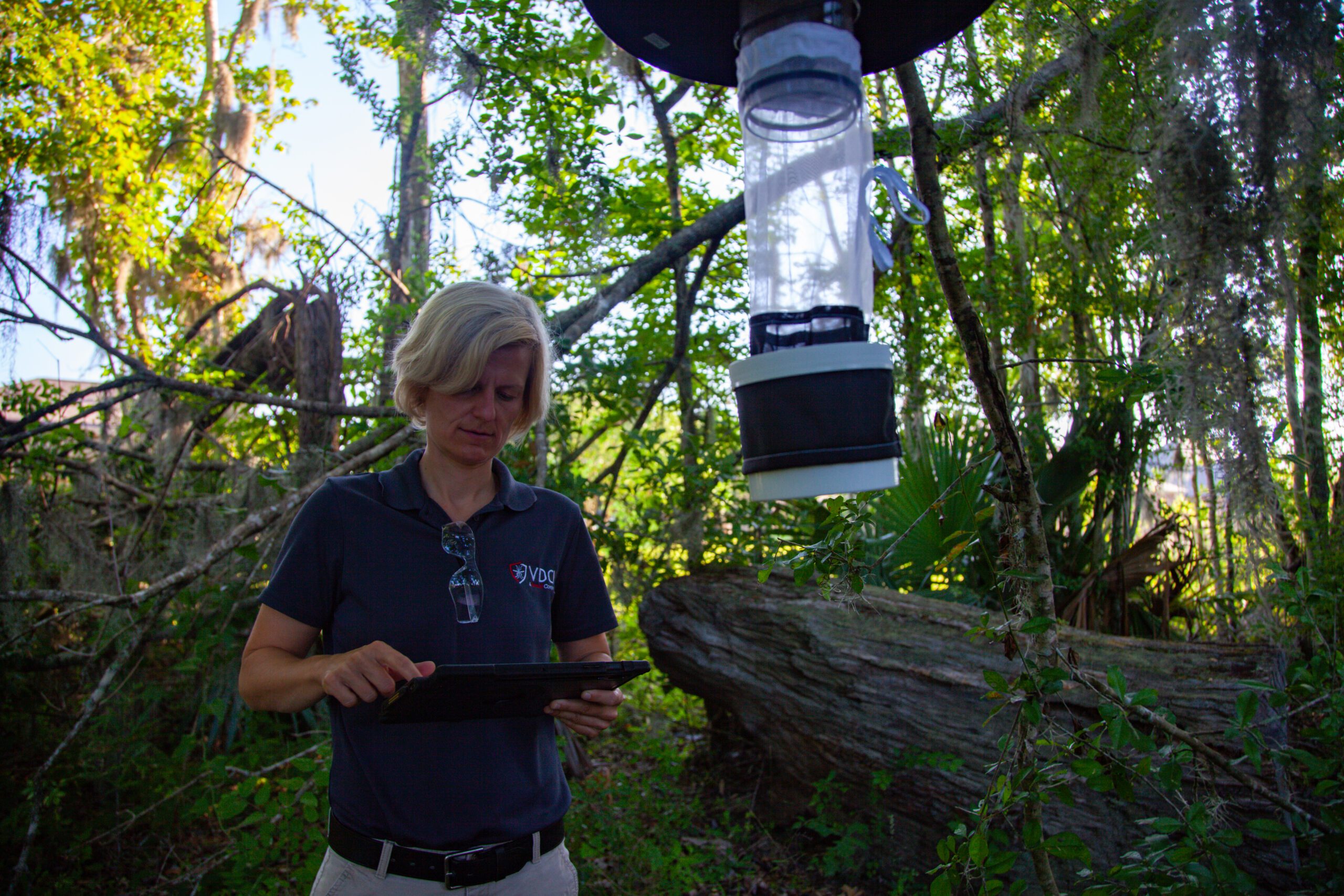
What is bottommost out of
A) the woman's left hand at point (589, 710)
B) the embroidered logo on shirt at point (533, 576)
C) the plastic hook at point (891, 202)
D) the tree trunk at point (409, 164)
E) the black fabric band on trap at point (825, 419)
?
the woman's left hand at point (589, 710)

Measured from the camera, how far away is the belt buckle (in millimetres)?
1374

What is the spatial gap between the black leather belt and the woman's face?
27.2 inches

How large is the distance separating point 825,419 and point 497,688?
0.67m

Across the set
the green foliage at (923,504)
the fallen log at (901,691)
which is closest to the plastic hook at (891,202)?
the fallen log at (901,691)

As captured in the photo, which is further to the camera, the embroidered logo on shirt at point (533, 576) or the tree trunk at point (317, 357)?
the tree trunk at point (317, 357)

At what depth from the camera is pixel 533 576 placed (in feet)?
5.22

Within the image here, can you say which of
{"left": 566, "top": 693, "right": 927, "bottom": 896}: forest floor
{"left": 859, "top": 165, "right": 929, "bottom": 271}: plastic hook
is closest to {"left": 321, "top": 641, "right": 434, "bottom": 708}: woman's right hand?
{"left": 859, "top": 165, "right": 929, "bottom": 271}: plastic hook

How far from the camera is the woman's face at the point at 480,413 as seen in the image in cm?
157

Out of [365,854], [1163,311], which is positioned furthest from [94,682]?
[1163,311]

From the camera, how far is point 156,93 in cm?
902

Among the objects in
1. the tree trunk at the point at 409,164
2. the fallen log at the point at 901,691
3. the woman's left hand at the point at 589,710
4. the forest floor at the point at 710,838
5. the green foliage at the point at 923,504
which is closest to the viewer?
the woman's left hand at the point at 589,710

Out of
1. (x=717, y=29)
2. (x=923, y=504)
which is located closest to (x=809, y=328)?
(x=717, y=29)

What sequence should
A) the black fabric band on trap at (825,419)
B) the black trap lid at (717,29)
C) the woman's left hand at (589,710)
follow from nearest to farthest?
the black fabric band on trap at (825,419) < the black trap lid at (717,29) < the woman's left hand at (589,710)

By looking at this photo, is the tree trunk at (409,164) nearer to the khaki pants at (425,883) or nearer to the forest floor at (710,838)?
the khaki pants at (425,883)
